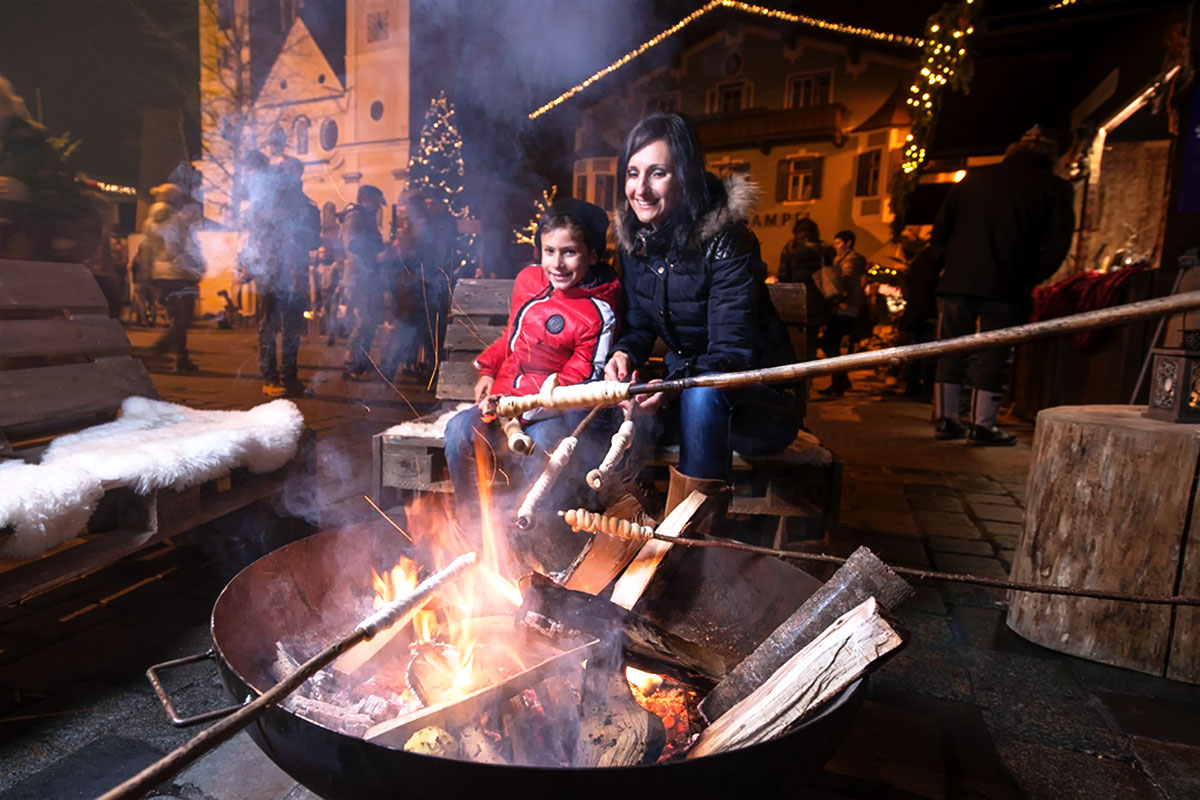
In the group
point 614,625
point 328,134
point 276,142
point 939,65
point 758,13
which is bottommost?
point 614,625

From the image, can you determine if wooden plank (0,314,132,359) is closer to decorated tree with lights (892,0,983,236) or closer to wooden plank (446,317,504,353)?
wooden plank (446,317,504,353)

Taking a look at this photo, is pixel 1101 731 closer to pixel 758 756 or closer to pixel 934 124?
pixel 758 756

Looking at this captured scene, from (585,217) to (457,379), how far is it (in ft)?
4.11

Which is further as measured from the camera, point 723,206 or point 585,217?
point 585,217

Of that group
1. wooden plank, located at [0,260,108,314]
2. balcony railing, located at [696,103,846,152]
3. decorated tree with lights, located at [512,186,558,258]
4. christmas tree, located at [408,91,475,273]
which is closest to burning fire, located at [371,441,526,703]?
wooden plank, located at [0,260,108,314]

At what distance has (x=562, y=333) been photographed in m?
2.88

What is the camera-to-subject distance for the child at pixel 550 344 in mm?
2684

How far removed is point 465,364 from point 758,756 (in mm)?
2813

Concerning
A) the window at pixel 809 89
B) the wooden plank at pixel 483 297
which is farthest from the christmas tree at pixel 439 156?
the window at pixel 809 89

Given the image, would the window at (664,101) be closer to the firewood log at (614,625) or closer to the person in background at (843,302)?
the person in background at (843,302)

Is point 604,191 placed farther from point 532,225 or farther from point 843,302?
point 843,302

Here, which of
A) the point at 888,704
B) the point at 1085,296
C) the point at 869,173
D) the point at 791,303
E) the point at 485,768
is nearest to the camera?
the point at 485,768

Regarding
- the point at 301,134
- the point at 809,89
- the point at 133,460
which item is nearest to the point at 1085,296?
the point at 133,460

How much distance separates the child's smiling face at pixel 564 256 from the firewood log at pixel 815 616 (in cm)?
175
